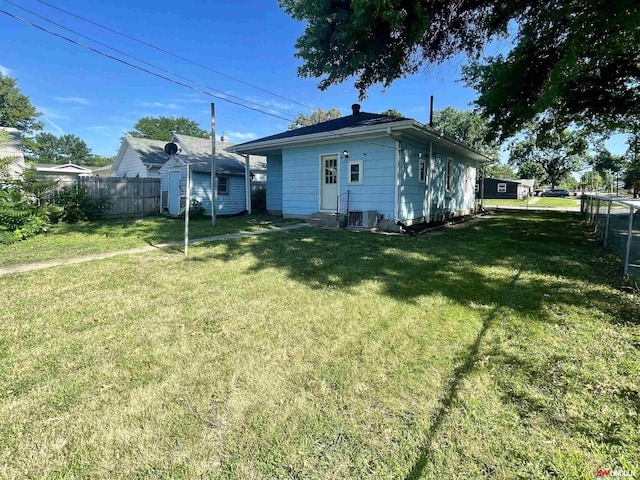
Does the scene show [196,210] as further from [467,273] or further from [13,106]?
[13,106]

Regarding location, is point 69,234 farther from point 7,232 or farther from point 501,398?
point 501,398

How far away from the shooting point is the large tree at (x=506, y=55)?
20.3 ft

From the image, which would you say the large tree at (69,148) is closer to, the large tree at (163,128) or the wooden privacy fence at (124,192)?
the large tree at (163,128)

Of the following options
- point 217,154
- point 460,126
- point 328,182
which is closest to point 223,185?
point 217,154

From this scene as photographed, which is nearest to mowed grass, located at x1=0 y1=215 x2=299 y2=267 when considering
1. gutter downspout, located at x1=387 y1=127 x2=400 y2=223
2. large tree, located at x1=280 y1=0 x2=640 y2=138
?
gutter downspout, located at x1=387 y1=127 x2=400 y2=223

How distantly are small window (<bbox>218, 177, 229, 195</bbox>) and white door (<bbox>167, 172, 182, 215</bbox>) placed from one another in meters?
1.67

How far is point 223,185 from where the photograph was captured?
1406 cm

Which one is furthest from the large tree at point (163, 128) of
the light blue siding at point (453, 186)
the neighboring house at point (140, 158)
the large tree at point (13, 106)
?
the light blue siding at point (453, 186)

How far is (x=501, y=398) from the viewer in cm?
220

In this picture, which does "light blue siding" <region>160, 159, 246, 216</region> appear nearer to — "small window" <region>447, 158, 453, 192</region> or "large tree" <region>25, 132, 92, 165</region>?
"small window" <region>447, 158, 453, 192</region>

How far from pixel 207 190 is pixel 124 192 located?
3.31 meters

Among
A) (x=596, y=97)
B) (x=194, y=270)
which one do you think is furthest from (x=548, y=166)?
(x=194, y=270)

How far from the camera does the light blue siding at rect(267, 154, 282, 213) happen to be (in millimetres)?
13914

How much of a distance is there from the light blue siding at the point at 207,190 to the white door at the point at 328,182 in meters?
5.22
